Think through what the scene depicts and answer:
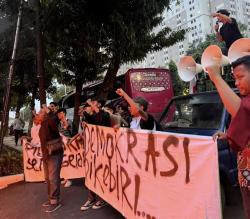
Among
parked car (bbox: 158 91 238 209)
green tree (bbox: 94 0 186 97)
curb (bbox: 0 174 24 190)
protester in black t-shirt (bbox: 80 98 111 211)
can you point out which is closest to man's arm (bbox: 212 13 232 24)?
parked car (bbox: 158 91 238 209)

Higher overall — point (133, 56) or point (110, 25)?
point (110, 25)

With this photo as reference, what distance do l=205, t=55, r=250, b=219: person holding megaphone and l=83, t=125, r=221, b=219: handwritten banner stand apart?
78 centimetres

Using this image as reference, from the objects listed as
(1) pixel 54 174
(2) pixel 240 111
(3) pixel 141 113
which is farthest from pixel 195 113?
(2) pixel 240 111

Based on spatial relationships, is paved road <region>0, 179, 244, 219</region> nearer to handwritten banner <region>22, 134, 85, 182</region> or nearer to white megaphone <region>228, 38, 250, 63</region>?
handwritten banner <region>22, 134, 85, 182</region>

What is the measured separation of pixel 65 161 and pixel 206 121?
11.9 feet

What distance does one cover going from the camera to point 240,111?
231cm

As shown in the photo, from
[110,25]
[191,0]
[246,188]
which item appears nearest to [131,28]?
[110,25]

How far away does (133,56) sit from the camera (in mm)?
12406

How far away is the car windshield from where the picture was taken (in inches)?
227

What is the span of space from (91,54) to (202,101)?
5.95 meters

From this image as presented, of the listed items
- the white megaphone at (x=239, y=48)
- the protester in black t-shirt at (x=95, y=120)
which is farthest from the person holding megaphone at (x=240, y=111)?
the protester in black t-shirt at (x=95, y=120)

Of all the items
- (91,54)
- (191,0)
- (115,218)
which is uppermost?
(191,0)

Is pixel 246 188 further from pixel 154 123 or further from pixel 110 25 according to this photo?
pixel 110 25

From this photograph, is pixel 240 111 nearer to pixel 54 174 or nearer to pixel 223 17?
pixel 223 17
